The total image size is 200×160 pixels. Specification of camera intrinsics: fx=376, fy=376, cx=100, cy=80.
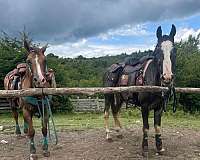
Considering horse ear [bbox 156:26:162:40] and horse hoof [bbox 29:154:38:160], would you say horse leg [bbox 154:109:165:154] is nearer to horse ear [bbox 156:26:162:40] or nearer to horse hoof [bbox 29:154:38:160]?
horse ear [bbox 156:26:162:40]

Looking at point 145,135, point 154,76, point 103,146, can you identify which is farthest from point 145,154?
point 154,76

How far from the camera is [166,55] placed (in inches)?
312

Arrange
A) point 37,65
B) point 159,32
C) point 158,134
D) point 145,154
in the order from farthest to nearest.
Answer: point 158,134 → point 145,154 → point 159,32 → point 37,65

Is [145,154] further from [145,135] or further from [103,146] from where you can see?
[103,146]

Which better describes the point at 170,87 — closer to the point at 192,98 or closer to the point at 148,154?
the point at 148,154

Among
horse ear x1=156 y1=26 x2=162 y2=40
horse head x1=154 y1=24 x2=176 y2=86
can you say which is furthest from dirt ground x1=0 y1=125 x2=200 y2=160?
horse ear x1=156 y1=26 x2=162 y2=40

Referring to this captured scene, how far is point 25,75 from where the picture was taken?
28.6ft

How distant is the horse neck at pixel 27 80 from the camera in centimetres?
832

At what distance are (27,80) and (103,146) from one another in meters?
2.62

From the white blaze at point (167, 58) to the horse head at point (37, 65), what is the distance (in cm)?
252

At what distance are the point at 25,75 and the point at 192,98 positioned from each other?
1769 cm

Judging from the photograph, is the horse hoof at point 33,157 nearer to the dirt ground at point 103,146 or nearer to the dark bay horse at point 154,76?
the dirt ground at point 103,146

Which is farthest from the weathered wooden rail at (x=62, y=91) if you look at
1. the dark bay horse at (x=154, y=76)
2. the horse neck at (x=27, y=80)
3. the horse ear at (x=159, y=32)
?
the horse ear at (x=159, y=32)

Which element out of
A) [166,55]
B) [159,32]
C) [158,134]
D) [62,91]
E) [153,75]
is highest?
[159,32]
